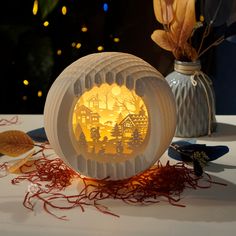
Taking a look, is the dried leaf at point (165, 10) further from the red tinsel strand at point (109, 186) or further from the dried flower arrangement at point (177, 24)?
the red tinsel strand at point (109, 186)

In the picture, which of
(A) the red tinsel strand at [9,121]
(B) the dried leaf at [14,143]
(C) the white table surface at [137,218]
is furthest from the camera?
(A) the red tinsel strand at [9,121]

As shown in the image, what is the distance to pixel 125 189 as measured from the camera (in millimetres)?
849

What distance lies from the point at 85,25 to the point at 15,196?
2.92 feet

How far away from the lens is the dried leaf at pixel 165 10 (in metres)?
1.04

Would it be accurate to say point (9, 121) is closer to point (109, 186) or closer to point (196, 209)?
point (109, 186)

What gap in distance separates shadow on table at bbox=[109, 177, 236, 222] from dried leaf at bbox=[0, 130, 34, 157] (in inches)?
8.6

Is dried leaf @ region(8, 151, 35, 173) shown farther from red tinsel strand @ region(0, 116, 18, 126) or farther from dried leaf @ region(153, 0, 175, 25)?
dried leaf @ region(153, 0, 175, 25)

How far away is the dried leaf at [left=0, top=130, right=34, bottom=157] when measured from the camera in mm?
908

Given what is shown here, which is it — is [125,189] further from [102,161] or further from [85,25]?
[85,25]

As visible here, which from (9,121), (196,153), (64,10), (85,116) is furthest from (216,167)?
(64,10)

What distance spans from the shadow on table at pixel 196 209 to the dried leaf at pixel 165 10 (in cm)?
39

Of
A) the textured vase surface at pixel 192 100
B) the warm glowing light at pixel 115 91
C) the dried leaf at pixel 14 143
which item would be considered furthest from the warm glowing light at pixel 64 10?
the warm glowing light at pixel 115 91

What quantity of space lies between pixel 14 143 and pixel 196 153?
32cm

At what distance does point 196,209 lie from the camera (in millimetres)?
782
